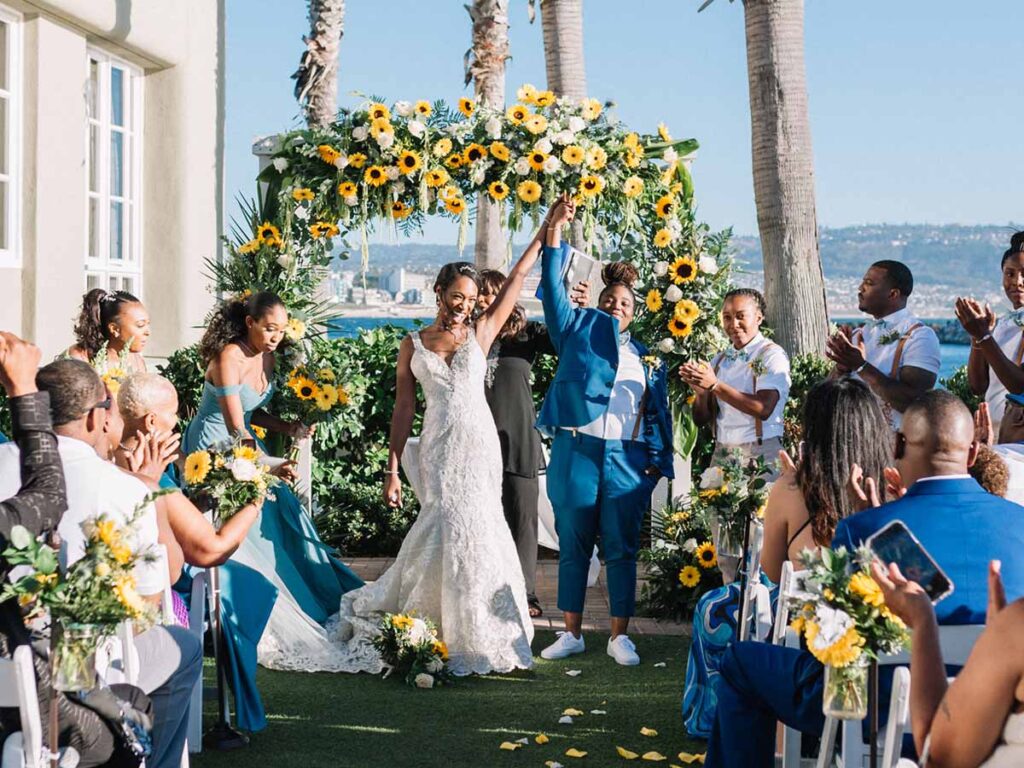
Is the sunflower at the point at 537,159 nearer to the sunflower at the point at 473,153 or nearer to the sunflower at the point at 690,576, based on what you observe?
the sunflower at the point at 473,153

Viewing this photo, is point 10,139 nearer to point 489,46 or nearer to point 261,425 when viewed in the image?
point 261,425

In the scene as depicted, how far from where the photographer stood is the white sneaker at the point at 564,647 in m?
6.48

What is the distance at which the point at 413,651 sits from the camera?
605cm

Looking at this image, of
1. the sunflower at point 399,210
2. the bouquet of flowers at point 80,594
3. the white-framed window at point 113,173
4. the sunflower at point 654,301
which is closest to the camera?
the bouquet of flowers at point 80,594

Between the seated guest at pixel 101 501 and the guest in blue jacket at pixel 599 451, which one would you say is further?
the guest in blue jacket at pixel 599 451

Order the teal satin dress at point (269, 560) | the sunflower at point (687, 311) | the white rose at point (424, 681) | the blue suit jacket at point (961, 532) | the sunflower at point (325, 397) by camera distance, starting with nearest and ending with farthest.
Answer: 1. the blue suit jacket at point (961, 532)
2. the teal satin dress at point (269, 560)
3. the white rose at point (424, 681)
4. the sunflower at point (687, 311)
5. the sunflower at point (325, 397)

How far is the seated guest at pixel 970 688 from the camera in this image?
8.14 ft

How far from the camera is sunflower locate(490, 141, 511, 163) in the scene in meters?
7.84

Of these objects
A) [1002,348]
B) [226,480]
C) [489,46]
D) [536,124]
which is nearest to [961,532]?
[226,480]

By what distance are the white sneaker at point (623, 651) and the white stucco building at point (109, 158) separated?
16.5 ft

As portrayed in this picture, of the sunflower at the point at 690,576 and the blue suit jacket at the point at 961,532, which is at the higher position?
the blue suit jacket at the point at 961,532

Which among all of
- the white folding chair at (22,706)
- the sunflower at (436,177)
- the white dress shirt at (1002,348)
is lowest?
the white folding chair at (22,706)

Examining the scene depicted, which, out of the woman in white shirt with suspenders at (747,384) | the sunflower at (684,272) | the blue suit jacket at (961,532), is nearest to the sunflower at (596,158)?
the sunflower at (684,272)

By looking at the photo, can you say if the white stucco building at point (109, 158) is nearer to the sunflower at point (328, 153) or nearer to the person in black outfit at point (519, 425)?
the sunflower at point (328, 153)
